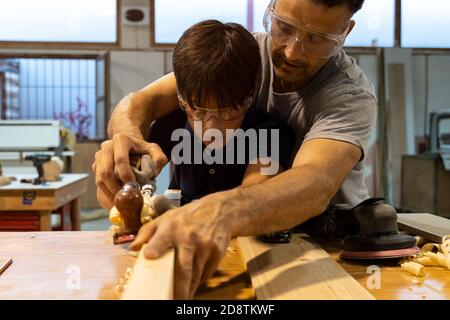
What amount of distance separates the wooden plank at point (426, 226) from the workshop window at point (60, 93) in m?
5.19

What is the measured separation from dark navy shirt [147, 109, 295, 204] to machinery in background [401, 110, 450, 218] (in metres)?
4.47

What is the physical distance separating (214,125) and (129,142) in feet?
0.80

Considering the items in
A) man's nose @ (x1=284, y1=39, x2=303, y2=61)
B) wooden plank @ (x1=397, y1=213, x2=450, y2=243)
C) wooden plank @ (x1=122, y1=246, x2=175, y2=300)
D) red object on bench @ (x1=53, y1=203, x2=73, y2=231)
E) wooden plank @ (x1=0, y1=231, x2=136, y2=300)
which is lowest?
red object on bench @ (x1=53, y1=203, x2=73, y2=231)

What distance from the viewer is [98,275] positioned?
984 mm

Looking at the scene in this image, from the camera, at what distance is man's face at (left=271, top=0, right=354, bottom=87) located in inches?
52.7

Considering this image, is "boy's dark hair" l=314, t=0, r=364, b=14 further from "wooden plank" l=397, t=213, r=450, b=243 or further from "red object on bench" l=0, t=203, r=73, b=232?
"red object on bench" l=0, t=203, r=73, b=232

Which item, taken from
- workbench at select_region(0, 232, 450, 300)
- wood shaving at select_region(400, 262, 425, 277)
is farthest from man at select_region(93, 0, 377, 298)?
wood shaving at select_region(400, 262, 425, 277)

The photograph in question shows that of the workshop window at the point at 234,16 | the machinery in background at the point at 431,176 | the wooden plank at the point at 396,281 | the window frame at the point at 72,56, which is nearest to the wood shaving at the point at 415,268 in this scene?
the wooden plank at the point at 396,281

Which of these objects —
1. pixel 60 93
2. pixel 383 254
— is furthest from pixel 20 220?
pixel 60 93

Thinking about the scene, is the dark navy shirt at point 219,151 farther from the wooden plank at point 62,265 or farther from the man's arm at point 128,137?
the wooden plank at point 62,265

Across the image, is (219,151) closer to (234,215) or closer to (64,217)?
(234,215)

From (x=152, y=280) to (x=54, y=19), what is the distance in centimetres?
616
